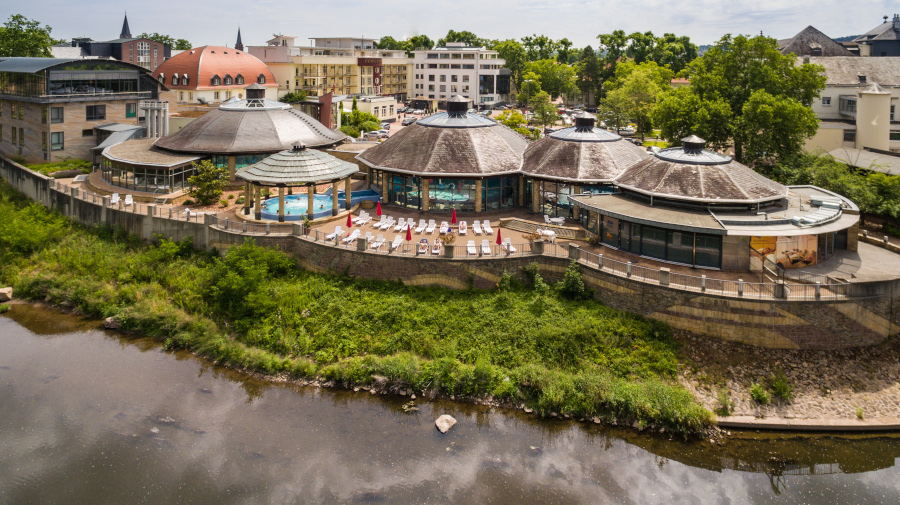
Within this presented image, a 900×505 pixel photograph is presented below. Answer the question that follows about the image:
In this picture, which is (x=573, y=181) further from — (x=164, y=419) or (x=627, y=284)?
(x=164, y=419)

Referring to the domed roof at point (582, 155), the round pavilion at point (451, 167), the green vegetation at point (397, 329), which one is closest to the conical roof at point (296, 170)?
the round pavilion at point (451, 167)

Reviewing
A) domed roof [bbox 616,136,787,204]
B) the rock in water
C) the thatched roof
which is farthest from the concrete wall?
the thatched roof

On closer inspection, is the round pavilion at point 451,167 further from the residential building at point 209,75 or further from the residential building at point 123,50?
the residential building at point 123,50

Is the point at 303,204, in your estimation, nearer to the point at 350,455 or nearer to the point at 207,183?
the point at 207,183

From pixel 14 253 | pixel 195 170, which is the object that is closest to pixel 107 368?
pixel 14 253

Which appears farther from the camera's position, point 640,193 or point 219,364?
point 640,193

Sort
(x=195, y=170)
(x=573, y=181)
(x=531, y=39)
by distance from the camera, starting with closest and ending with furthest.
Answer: (x=573, y=181), (x=195, y=170), (x=531, y=39)
